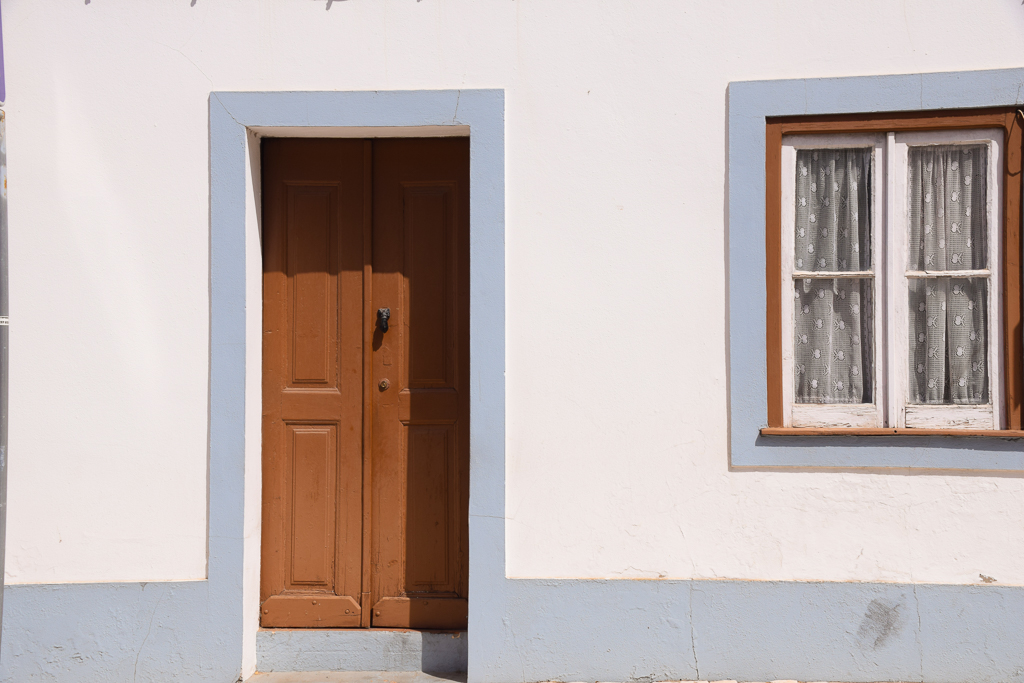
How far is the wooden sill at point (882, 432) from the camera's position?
3094 millimetres

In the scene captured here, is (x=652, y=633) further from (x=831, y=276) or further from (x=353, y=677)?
(x=831, y=276)

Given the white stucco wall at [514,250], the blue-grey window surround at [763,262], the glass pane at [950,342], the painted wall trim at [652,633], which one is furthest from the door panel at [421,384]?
the glass pane at [950,342]

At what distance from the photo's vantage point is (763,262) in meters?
3.19

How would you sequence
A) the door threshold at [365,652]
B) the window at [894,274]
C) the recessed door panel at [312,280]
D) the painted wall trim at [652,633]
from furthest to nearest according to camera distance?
the recessed door panel at [312,280] < the door threshold at [365,652] < the window at [894,274] < the painted wall trim at [652,633]

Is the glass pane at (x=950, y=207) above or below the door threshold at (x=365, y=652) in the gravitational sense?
above

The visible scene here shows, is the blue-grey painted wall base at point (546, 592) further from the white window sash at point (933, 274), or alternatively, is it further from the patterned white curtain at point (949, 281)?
the patterned white curtain at point (949, 281)

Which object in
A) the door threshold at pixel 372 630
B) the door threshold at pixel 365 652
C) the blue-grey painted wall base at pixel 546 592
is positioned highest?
the blue-grey painted wall base at pixel 546 592

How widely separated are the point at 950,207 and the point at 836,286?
0.65 m

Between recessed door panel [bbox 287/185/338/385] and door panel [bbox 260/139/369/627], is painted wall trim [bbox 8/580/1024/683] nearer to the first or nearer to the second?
door panel [bbox 260/139/369/627]

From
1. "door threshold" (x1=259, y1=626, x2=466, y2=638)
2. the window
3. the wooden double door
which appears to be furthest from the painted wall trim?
the window

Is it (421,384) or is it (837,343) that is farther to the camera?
(421,384)

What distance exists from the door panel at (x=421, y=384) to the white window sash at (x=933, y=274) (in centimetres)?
207

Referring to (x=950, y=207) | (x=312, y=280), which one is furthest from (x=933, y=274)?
(x=312, y=280)

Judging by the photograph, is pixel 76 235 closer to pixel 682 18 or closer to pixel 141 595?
pixel 141 595
